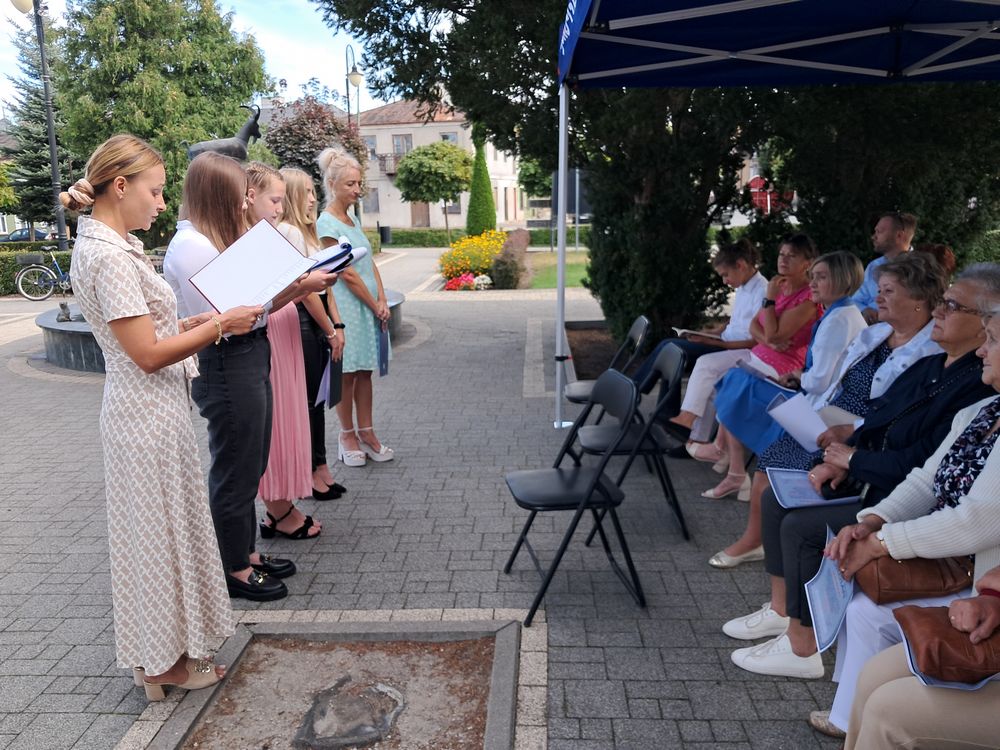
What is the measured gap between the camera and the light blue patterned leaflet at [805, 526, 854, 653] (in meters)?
2.56

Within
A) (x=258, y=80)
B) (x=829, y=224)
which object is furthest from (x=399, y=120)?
(x=829, y=224)

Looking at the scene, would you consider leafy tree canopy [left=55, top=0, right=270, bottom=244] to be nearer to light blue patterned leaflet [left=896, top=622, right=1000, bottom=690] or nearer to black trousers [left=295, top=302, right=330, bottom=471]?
black trousers [left=295, top=302, right=330, bottom=471]

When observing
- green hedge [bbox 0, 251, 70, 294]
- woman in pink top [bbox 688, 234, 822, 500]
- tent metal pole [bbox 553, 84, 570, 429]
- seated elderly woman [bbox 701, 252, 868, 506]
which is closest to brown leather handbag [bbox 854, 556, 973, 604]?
seated elderly woman [bbox 701, 252, 868, 506]

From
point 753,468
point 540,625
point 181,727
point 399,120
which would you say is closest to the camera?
point 181,727

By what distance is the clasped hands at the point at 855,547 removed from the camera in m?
2.61

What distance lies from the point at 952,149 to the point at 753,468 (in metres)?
4.56

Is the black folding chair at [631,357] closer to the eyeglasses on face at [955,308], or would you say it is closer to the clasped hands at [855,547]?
the eyeglasses on face at [955,308]

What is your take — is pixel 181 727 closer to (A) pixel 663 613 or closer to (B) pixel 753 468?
(A) pixel 663 613

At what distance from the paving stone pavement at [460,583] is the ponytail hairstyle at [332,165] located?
1948 millimetres

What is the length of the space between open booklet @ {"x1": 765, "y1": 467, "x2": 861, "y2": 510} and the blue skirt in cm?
104

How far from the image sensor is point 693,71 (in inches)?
242

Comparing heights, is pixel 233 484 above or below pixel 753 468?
above

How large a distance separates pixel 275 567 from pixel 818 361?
2968mm

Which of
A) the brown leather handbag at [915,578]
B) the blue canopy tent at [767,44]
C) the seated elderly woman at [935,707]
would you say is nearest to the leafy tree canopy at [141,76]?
the blue canopy tent at [767,44]
